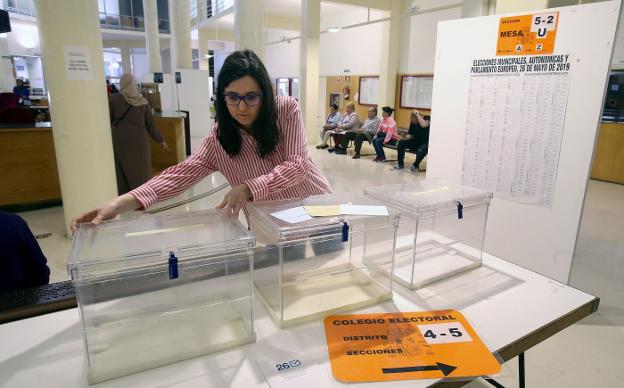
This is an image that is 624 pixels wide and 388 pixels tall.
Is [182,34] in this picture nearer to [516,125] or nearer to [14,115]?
[14,115]

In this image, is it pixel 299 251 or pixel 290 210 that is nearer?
pixel 290 210

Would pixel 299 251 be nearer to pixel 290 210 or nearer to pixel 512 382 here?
pixel 290 210

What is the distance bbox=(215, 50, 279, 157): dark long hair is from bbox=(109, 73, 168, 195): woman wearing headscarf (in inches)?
123

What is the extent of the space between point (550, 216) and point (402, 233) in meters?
1.46

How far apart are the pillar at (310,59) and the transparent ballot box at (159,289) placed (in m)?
8.98

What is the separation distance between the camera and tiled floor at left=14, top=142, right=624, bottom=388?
202 cm

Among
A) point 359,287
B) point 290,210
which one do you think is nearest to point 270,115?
point 290,210

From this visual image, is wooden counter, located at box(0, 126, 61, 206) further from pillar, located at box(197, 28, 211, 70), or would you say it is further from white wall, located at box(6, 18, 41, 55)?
pillar, located at box(197, 28, 211, 70)

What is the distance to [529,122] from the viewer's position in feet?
8.29

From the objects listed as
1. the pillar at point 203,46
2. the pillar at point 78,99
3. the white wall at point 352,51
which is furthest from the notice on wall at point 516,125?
the pillar at point 203,46

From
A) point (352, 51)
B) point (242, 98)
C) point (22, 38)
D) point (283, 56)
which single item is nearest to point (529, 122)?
point (242, 98)

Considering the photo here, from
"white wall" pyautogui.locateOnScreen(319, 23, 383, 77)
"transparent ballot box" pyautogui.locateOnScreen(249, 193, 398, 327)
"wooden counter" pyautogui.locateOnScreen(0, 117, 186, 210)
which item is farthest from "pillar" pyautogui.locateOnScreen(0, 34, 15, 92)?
"transparent ballot box" pyautogui.locateOnScreen(249, 193, 398, 327)

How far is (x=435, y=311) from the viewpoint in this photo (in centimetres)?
120

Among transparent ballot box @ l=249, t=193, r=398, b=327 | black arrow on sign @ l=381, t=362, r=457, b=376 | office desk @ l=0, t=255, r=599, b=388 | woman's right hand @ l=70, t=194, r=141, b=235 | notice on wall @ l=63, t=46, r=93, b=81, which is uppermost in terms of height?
notice on wall @ l=63, t=46, r=93, b=81
